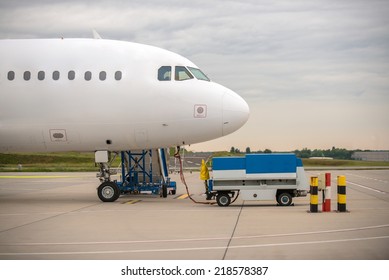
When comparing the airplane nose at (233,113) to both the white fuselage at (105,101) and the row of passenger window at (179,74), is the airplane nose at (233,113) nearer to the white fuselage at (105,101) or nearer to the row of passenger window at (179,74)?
the white fuselage at (105,101)

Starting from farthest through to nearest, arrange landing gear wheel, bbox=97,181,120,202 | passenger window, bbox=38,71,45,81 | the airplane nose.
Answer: landing gear wheel, bbox=97,181,120,202 → passenger window, bbox=38,71,45,81 → the airplane nose

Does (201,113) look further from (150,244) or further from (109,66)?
(150,244)

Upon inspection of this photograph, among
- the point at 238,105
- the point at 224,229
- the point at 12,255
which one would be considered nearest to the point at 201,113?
the point at 238,105

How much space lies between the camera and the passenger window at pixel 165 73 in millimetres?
23953

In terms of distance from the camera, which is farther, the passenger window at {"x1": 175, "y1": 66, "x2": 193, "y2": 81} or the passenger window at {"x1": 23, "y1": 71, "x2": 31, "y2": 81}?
the passenger window at {"x1": 23, "y1": 71, "x2": 31, "y2": 81}

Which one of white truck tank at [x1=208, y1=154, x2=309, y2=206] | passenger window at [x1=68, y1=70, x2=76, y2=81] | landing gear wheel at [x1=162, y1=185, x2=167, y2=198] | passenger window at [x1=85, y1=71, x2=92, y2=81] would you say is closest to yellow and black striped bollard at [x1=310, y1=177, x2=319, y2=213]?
white truck tank at [x1=208, y1=154, x2=309, y2=206]

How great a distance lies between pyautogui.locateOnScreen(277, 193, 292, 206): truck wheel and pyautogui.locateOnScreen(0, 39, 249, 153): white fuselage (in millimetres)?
3064

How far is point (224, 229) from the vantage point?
1599 cm

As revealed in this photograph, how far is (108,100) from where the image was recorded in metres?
23.9

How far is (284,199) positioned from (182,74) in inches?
231

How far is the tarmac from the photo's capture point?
12.3m

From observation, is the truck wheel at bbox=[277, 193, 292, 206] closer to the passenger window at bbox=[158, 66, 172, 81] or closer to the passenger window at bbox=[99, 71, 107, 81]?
the passenger window at bbox=[158, 66, 172, 81]

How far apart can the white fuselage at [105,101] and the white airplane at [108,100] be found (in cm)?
4
